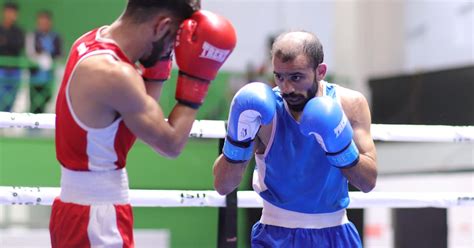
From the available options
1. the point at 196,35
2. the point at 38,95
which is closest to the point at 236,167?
the point at 196,35

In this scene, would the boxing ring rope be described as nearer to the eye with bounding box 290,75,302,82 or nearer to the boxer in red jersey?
the eye with bounding box 290,75,302,82

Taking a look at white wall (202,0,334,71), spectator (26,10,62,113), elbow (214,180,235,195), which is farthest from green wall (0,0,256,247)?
elbow (214,180,235,195)

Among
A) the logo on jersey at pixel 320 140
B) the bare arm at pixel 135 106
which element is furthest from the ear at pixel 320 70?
the bare arm at pixel 135 106

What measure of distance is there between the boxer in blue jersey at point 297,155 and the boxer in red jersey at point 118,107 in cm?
34

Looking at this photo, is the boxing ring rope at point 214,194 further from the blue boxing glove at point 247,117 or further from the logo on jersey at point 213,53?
the logo on jersey at point 213,53

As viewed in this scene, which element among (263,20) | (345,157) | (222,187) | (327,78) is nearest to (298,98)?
(345,157)

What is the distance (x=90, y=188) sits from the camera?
2.07 m

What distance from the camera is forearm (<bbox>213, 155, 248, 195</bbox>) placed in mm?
2492

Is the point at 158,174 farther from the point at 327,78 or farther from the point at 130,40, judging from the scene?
the point at 130,40

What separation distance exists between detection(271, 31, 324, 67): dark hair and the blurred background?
1601mm

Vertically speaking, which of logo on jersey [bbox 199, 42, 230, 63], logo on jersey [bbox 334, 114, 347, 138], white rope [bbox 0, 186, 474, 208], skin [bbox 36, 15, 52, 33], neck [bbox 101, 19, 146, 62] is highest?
skin [bbox 36, 15, 52, 33]

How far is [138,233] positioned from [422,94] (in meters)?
2.69

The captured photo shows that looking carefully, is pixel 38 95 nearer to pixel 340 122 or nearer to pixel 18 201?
pixel 18 201

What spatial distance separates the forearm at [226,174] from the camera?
8.18 feet
